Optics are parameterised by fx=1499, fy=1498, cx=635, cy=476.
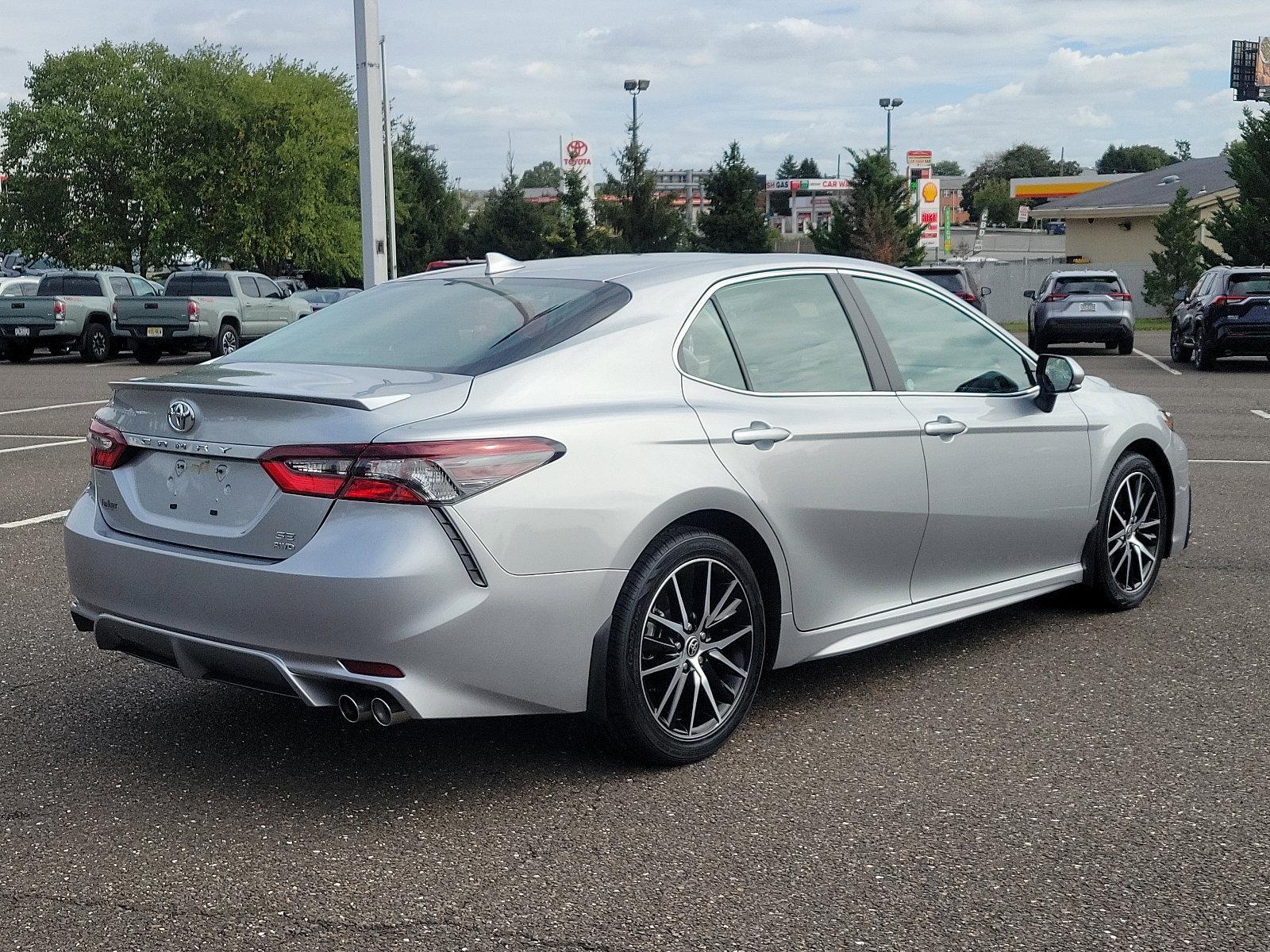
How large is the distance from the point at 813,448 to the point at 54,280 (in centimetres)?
2581

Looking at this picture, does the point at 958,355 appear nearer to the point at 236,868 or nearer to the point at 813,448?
the point at 813,448

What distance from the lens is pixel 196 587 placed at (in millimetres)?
4145

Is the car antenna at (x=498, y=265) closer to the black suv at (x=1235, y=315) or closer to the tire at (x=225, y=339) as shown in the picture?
the black suv at (x=1235, y=315)

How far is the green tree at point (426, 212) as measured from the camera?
62375 millimetres

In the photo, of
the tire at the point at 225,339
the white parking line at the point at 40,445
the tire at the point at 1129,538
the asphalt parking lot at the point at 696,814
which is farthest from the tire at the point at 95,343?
the tire at the point at 1129,538

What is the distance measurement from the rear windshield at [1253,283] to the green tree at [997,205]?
12244 cm

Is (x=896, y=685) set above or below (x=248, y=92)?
below

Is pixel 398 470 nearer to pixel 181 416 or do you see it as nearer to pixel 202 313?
pixel 181 416

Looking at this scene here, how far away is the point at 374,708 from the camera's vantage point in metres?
3.96

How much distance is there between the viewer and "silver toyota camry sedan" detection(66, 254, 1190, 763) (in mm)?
3938

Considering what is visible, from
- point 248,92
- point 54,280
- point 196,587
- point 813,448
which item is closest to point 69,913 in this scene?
point 196,587

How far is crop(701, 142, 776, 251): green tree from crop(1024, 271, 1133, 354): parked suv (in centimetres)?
2122

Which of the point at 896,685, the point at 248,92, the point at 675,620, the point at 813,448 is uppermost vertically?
the point at 248,92

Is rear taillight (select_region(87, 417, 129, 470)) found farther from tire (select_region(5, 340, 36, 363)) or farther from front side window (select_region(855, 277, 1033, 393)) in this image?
tire (select_region(5, 340, 36, 363))
